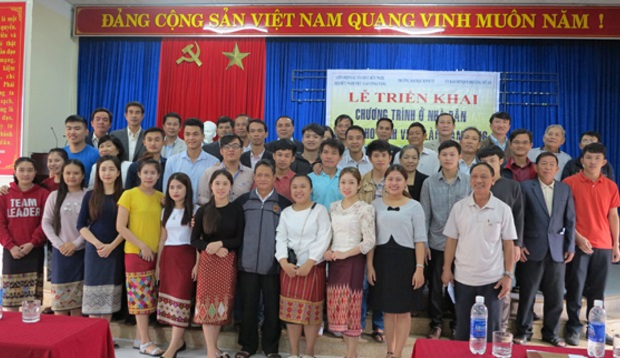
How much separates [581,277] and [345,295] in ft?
5.93

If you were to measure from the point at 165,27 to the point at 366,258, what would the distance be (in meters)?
5.05

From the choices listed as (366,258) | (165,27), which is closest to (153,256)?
(366,258)

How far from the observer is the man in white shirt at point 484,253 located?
9.02ft

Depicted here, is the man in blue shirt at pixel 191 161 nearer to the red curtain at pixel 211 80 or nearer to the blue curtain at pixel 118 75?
the red curtain at pixel 211 80

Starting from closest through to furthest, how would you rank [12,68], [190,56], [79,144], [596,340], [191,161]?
[596,340] < [191,161] < [79,144] < [12,68] < [190,56]

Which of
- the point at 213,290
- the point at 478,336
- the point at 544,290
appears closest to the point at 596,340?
the point at 478,336

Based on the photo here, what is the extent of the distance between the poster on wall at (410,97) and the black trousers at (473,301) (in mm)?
3783

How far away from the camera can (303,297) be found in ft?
9.84

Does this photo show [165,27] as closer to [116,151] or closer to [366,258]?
[116,151]

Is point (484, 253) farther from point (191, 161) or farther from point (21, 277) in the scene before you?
point (21, 277)

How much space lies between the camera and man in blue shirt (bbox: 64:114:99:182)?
373 cm

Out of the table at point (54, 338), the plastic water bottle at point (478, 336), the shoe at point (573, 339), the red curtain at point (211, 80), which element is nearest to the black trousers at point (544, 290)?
the shoe at point (573, 339)

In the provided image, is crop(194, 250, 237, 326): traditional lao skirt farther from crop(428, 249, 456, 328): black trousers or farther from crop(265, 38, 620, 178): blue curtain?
crop(265, 38, 620, 178): blue curtain

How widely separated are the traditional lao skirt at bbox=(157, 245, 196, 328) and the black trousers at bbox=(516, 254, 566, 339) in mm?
2268
